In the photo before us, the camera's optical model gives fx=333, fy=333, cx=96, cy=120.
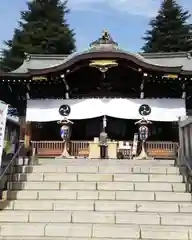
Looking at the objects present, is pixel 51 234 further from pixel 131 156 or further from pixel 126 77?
pixel 126 77

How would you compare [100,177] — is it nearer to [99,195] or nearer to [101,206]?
[99,195]

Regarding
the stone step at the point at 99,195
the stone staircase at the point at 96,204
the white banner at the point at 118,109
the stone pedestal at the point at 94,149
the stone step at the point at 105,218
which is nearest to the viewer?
the stone staircase at the point at 96,204

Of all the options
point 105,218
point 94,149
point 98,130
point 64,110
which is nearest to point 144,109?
point 98,130

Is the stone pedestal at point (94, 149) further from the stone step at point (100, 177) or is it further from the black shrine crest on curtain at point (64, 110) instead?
the stone step at point (100, 177)

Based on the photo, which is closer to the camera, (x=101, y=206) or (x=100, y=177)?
(x=101, y=206)

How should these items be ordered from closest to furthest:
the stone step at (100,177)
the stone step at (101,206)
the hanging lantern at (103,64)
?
the stone step at (101,206), the stone step at (100,177), the hanging lantern at (103,64)

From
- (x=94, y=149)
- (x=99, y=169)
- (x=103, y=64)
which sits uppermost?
(x=103, y=64)

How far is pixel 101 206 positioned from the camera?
23.4 ft

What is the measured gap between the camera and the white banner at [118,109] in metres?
15.2

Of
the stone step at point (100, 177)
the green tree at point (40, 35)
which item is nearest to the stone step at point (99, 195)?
the stone step at point (100, 177)

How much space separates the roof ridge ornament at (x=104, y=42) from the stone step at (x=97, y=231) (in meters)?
11.2

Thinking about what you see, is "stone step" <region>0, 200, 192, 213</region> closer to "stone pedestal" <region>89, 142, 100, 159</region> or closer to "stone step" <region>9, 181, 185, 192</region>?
"stone step" <region>9, 181, 185, 192</region>

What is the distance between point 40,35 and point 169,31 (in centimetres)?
1479

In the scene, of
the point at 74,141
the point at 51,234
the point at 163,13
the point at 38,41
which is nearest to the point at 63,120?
the point at 74,141
